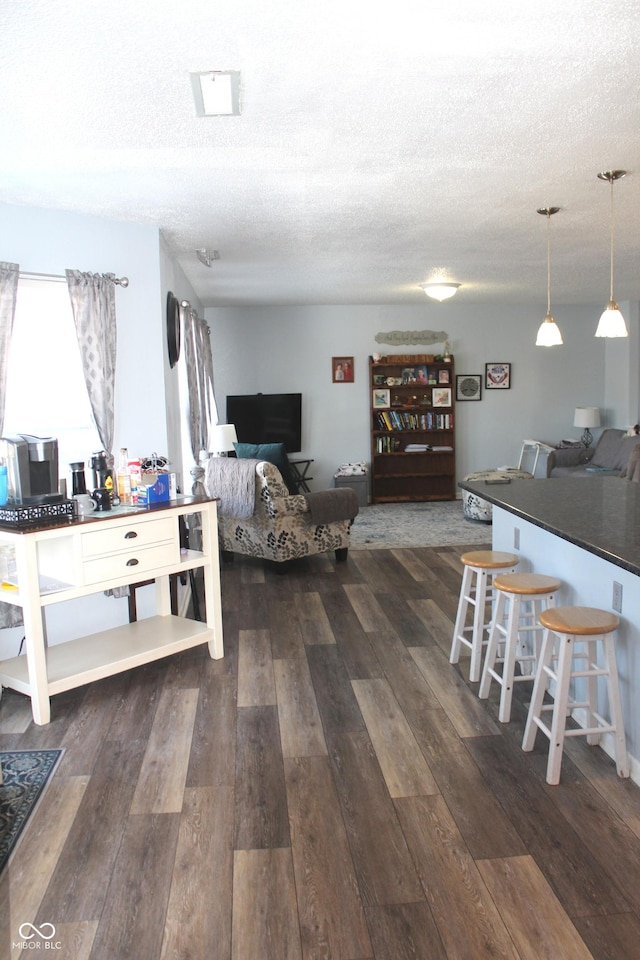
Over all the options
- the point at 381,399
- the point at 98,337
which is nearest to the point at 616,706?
the point at 98,337

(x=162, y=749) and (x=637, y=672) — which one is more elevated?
(x=637, y=672)

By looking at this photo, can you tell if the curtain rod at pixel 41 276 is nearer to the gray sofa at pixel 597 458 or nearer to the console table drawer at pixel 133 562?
the console table drawer at pixel 133 562

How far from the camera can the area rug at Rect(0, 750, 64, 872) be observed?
7.56 ft

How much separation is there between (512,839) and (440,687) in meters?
1.20

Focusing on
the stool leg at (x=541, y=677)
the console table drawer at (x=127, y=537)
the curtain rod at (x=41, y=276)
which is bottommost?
the stool leg at (x=541, y=677)

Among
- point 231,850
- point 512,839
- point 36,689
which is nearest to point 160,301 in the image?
point 36,689

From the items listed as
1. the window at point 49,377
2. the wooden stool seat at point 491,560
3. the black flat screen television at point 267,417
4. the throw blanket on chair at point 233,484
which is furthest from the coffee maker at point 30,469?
the black flat screen television at point 267,417

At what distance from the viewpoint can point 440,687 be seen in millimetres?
3402

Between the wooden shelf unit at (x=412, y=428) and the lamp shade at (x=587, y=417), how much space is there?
1.59 m

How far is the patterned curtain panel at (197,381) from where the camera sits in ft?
19.0

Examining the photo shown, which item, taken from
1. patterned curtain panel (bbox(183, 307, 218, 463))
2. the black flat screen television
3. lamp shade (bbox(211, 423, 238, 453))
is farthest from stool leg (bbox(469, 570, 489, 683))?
the black flat screen television

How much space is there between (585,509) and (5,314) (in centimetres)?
295

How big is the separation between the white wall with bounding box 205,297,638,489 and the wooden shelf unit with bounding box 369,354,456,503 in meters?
0.19

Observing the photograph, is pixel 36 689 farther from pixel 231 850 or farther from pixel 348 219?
pixel 348 219
